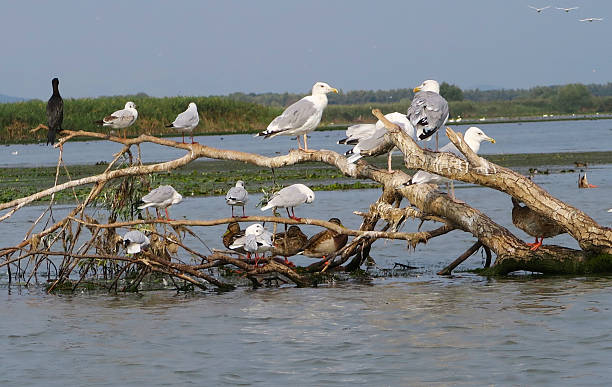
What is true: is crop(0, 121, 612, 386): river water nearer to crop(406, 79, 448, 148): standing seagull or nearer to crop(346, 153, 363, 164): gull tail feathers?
crop(346, 153, 363, 164): gull tail feathers

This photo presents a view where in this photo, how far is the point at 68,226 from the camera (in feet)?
39.5

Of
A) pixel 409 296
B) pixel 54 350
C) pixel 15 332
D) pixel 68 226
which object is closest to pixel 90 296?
pixel 68 226

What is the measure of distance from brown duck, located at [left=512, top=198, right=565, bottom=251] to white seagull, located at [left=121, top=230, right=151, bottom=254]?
14.8 ft

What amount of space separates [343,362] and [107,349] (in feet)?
7.66

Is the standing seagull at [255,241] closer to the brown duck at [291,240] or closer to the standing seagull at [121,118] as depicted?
the brown duck at [291,240]

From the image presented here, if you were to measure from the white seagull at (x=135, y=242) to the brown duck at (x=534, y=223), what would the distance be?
4.51 metres

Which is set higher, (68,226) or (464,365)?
(68,226)

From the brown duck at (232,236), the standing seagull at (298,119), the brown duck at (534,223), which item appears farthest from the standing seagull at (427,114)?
the brown duck at (232,236)

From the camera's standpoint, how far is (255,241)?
37.4 feet

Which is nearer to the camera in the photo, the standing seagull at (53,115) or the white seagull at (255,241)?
the white seagull at (255,241)

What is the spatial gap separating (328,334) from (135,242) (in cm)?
329

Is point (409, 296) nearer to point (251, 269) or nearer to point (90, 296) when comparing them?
point (251, 269)

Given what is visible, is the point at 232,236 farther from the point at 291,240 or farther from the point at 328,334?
the point at 328,334

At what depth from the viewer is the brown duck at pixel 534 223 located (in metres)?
11.1
